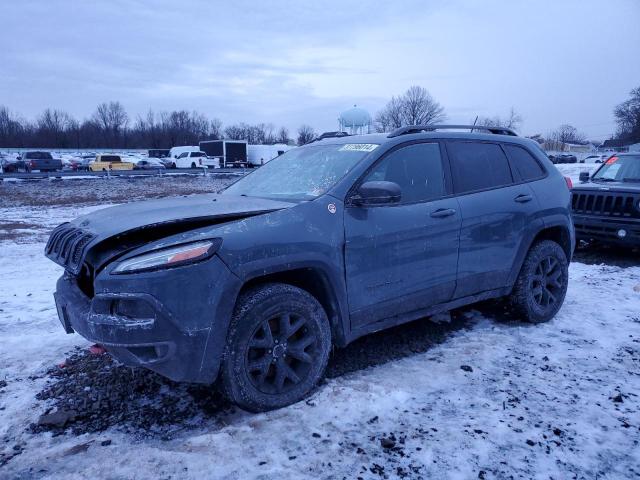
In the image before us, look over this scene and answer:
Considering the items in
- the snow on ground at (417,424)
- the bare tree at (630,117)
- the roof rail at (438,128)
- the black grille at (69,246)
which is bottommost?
the snow on ground at (417,424)

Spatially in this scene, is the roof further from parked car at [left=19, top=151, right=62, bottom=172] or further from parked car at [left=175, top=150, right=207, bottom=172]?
parked car at [left=175, top=150, right=207, bottom=172]

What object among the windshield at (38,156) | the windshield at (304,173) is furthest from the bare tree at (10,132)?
the windshield at (304,173)

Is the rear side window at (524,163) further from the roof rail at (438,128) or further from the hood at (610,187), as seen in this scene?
the hood at (610,187)

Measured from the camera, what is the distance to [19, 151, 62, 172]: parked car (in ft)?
126

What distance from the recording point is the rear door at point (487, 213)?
388cm

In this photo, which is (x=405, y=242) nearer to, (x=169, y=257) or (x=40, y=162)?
(x=169, y=257)

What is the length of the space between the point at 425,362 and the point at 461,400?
1.98 ft

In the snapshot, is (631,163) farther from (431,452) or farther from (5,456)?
(5,456)

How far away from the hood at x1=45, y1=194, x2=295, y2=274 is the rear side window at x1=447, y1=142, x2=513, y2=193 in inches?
64.6

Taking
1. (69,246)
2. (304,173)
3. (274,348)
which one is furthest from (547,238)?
(69,246)

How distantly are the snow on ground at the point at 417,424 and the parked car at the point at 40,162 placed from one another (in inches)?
1607

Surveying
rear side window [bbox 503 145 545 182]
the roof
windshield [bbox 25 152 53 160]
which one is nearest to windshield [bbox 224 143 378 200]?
the roof

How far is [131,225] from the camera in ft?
9.14

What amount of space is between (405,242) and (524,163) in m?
1.98
